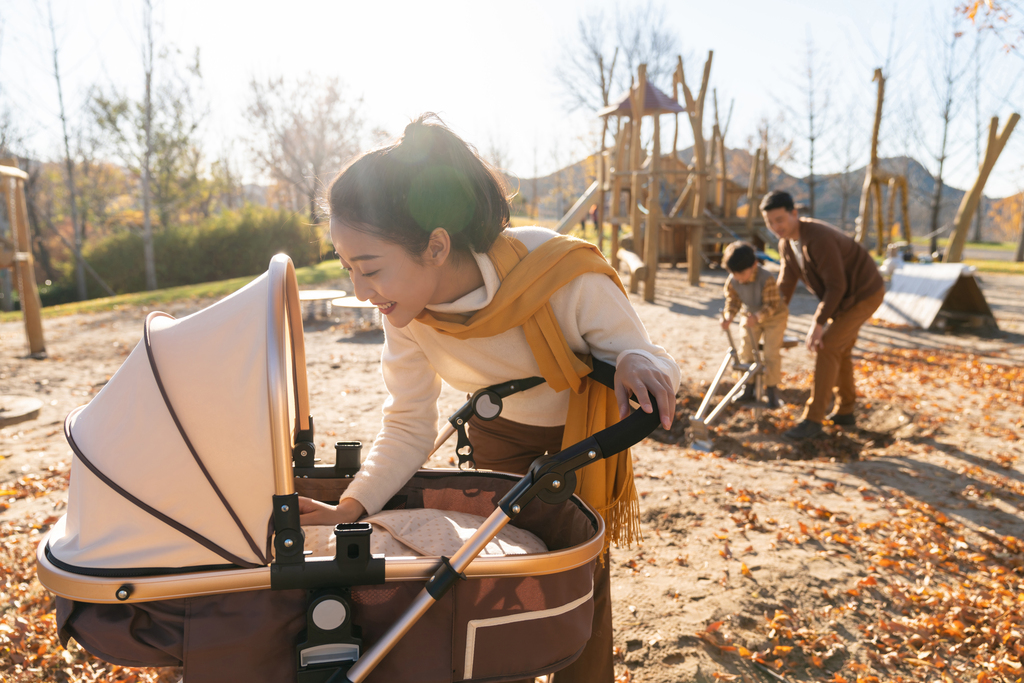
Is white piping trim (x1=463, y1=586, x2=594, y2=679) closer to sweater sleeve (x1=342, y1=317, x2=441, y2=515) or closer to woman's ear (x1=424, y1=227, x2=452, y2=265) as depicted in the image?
sweater sleeve (x1=342, y1=317, x2=441, y2=515)

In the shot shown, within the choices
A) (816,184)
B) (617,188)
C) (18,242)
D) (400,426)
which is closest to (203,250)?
(18,242)

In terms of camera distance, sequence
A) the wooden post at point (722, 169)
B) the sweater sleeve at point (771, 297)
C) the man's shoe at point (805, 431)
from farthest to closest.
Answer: the wooden post at point (722, 169), the sweater sleeve at point (771, 297), the man's shoe at point (805, 431)

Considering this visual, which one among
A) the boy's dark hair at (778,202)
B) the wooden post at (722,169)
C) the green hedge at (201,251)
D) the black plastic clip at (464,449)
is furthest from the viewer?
the green hedge at (201,251)

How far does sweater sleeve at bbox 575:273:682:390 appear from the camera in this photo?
1657 millimetres

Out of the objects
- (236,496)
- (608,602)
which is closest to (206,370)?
(236,496)

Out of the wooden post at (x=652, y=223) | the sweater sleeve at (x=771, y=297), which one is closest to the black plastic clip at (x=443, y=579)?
the sweater sleeve at (x=771, y=297)

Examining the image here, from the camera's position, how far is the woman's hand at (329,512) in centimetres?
172

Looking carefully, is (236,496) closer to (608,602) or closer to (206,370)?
(206,370)

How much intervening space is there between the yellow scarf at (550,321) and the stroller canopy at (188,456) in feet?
1.80

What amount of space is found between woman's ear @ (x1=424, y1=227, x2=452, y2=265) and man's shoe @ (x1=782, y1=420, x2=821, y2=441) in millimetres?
4903

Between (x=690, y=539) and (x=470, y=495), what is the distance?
6.93 ft

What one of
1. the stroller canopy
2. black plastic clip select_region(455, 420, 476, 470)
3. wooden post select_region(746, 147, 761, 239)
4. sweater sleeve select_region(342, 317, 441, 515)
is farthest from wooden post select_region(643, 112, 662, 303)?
the stroller canopy

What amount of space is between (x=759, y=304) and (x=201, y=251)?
67.1ft

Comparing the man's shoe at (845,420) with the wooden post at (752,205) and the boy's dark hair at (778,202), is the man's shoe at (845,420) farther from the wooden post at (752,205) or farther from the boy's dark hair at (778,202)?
the wooden post at (752,205)
